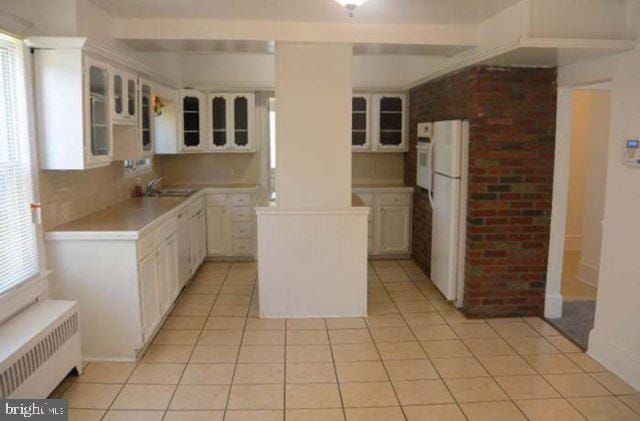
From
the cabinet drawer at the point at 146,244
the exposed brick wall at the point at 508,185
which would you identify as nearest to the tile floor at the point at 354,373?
the exposed brick wall at the point at 508,185

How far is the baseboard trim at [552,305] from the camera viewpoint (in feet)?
14.1

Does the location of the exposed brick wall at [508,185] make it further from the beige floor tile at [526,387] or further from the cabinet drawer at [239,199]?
the cabinet drawer at [239,199]

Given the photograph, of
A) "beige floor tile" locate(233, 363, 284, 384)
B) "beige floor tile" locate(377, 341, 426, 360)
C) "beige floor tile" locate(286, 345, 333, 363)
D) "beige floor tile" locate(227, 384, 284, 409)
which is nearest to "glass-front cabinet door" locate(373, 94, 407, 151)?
"beige floor tile" locate(377, 341, 426, 360)

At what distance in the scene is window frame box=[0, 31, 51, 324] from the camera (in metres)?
2.95

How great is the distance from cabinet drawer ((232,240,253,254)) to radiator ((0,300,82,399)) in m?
2.86

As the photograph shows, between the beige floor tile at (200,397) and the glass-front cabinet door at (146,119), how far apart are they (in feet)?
7.86

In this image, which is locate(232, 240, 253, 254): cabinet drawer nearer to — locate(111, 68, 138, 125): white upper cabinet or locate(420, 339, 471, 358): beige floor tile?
locate(111, 68, 138, 125): white upper cabinet

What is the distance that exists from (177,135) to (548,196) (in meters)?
3.82

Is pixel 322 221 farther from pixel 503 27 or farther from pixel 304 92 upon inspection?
pixel 503 27

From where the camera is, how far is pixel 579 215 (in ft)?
21.9

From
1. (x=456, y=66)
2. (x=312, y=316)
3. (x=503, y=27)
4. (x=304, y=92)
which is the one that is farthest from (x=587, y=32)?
(x=312, y=316)

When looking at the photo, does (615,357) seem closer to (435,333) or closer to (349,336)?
(435,333)

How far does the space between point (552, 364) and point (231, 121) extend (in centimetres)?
417

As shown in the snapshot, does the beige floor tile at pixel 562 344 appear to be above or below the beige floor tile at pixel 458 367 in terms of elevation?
above
